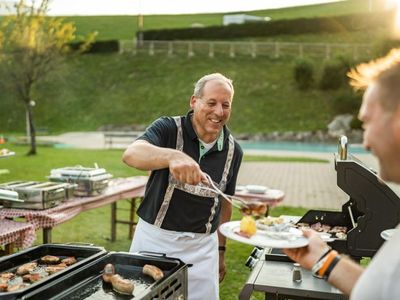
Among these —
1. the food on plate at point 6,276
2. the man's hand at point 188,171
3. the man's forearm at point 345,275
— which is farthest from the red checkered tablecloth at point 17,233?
the man's forearm at point 345,275

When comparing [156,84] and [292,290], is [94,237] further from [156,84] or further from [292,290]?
[156,84]

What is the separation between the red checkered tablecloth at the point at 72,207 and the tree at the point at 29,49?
38.6 feet

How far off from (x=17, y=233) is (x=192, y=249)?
1843 mm

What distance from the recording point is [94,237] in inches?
275

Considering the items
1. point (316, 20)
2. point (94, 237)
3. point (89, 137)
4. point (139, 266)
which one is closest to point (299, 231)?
point (139, 266)

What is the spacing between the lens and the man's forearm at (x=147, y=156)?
234 cm

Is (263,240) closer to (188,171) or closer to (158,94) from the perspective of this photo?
(188,171)

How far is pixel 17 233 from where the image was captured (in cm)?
396

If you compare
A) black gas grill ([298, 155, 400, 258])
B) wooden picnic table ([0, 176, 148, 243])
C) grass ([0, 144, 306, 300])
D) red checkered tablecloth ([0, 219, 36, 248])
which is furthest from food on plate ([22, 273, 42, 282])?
grass ([0, 144, 306, 300])

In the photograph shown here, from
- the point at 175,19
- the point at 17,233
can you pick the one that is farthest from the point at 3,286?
the point at 175,19

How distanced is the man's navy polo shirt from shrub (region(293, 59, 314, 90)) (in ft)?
82.8

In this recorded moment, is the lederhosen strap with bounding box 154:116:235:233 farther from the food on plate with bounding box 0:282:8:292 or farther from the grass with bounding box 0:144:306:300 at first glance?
the grass with bounding box 0:144:306:300

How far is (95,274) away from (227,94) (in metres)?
1.26

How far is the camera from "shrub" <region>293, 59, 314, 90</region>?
89.0 ft
